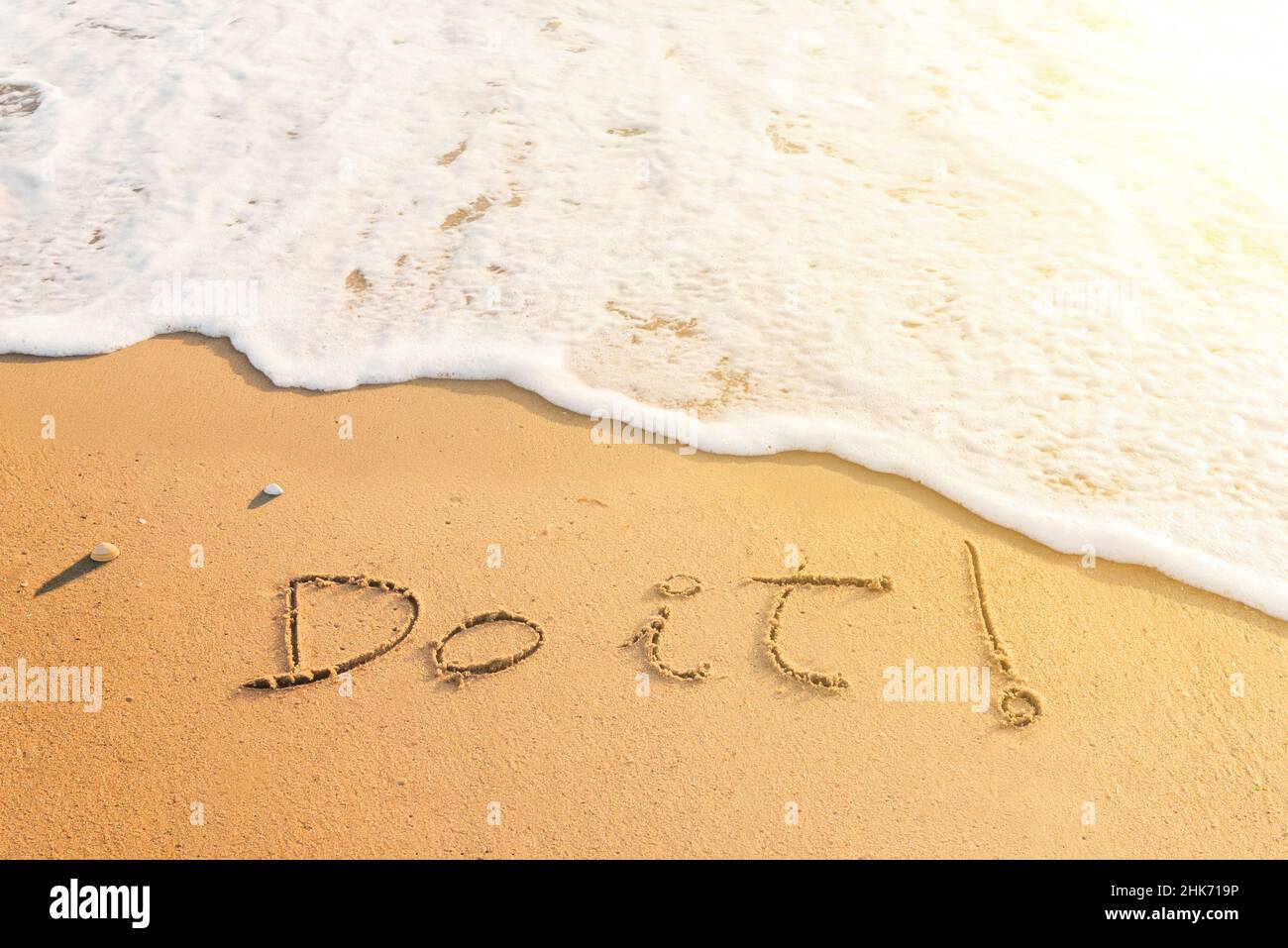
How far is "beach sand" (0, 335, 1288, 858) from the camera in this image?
282 centimetres

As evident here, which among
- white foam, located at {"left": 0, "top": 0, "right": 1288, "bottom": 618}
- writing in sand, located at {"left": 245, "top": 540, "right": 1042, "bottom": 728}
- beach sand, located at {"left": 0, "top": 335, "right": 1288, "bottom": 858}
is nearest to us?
beach sand, located at {"left": 0, "top": 335, "right": 1288, "bottom": 858}

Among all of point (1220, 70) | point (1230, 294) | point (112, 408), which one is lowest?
point (112, 408)

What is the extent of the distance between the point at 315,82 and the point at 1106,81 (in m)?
5.36

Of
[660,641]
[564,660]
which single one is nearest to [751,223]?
[660,641]

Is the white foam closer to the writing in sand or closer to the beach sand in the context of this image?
the beach sand

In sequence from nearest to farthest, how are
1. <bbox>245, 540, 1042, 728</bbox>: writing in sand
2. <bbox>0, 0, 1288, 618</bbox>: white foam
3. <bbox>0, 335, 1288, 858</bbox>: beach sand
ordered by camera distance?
<bbox>0, 335, 1288, 858</bbox>: beach sand, <bbox>245, 540, 1042, 728</bbox>: writing in sand, <bbox>0, 0, 1288, 618</bbox>: white foam

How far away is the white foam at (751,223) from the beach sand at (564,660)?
0.38 meters

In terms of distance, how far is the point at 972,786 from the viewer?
289cm

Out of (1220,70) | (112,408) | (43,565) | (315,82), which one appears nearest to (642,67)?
(315,82)

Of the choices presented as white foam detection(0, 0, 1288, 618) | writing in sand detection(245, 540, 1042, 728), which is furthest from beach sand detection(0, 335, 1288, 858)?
white foam detection(0, 0, 1288, 618)

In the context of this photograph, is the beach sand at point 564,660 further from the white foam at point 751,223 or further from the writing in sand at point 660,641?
the white foam at point 751,223

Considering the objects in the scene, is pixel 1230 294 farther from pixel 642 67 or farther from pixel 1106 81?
pixel 642 67

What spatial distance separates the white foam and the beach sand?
378 mm

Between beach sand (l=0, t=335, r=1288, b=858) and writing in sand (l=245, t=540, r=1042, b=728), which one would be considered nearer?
beach sand (l=0, t=335, r=1288, b=858)
